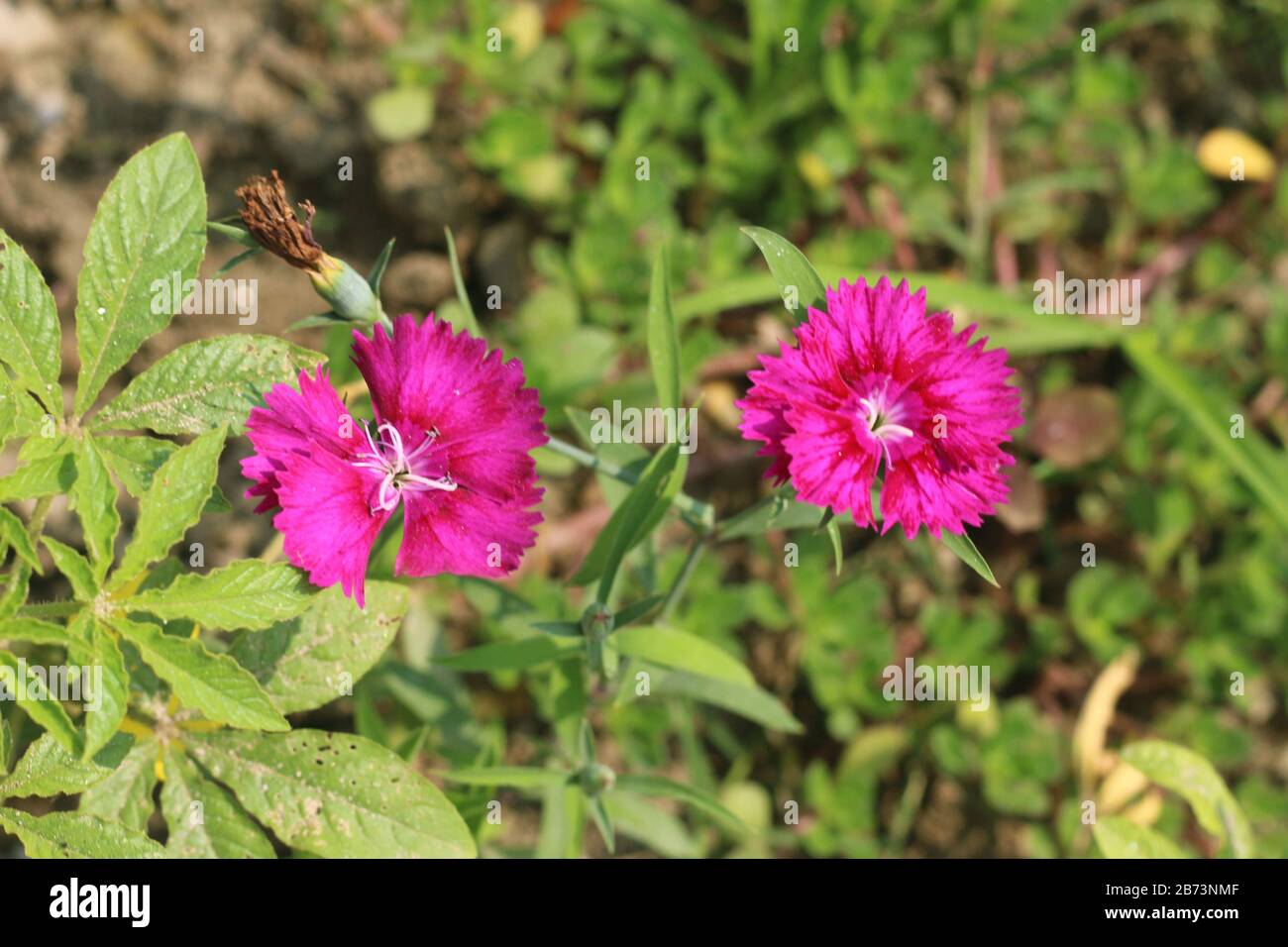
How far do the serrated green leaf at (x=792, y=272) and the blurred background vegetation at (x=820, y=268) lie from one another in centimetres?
111

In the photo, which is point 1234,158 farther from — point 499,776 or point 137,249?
point 137,249

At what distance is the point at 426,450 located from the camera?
1573 millimetres

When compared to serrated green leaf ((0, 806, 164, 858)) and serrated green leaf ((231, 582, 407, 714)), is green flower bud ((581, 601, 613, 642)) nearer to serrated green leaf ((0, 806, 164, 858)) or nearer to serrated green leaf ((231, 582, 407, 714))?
serrated green leaf ((231, 582, 407, 714))

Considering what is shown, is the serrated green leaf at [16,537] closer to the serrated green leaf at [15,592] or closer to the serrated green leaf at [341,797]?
the serrated green leaf at [15,592]

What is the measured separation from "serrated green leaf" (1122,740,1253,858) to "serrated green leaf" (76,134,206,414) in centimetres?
184

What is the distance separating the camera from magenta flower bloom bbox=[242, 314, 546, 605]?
1511 millimetres

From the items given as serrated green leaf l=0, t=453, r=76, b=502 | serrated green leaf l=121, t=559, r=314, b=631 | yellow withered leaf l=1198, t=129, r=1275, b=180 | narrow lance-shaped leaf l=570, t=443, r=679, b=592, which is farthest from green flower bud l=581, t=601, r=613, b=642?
yellow withered leaf l=1198, t=129, r=1275, b=180

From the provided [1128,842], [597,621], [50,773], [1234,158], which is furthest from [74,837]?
[1234,158]

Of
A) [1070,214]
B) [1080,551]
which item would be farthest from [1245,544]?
[1070,214]

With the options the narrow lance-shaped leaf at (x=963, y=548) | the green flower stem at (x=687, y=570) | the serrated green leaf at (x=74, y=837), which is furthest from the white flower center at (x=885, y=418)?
the serrated green leaf at (x=74, y=837)

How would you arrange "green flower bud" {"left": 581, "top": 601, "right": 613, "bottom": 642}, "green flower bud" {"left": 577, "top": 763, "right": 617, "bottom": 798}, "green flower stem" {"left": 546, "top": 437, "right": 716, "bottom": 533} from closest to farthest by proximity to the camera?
1. "green flower bud" {"left": 581, "top": 601, "right": 613, "bottom": 642}
2. "green flower stem" {"left": 546, "top": 437, "right": 716, "bottom": 533}
3. "green flower bud" {"left": 577, "top": 763, "right": 617, "bottom": 798}

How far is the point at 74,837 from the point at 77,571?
14.5 inches
